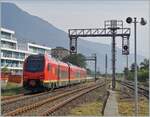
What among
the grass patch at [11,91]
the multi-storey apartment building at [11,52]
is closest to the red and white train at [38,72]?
the grass patch at [11,91]

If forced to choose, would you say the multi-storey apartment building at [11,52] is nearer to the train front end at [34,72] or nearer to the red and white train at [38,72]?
the red and white train at [38,72]

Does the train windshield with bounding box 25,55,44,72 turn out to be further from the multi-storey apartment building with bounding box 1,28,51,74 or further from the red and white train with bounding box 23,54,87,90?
the multi-storey apartment building with bounding box 1,28,51,74

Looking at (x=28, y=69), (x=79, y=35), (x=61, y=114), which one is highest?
(x=79, y=35)

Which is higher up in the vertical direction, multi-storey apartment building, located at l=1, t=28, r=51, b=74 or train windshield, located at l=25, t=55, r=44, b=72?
multi-storey apartment building, located at l=1, t=28, r=51, b=74

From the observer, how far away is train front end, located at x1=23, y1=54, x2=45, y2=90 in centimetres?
3722

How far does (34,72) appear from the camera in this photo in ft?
124

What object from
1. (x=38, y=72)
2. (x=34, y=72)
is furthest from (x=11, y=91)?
(x=38, y=72)

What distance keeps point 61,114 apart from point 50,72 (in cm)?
1872

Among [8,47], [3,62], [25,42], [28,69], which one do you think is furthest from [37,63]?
[25,42]

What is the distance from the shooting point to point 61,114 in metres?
20.8

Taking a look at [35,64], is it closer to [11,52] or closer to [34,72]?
[34,72]

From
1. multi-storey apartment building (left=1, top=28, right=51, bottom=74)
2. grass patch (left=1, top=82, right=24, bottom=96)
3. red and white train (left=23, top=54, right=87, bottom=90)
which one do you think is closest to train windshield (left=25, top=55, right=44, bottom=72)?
red and white train (left=23, top=54, right=87, bottom=90)

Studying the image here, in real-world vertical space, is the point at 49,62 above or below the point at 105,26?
below

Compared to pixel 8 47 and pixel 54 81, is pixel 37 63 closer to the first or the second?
pixel 54 81
